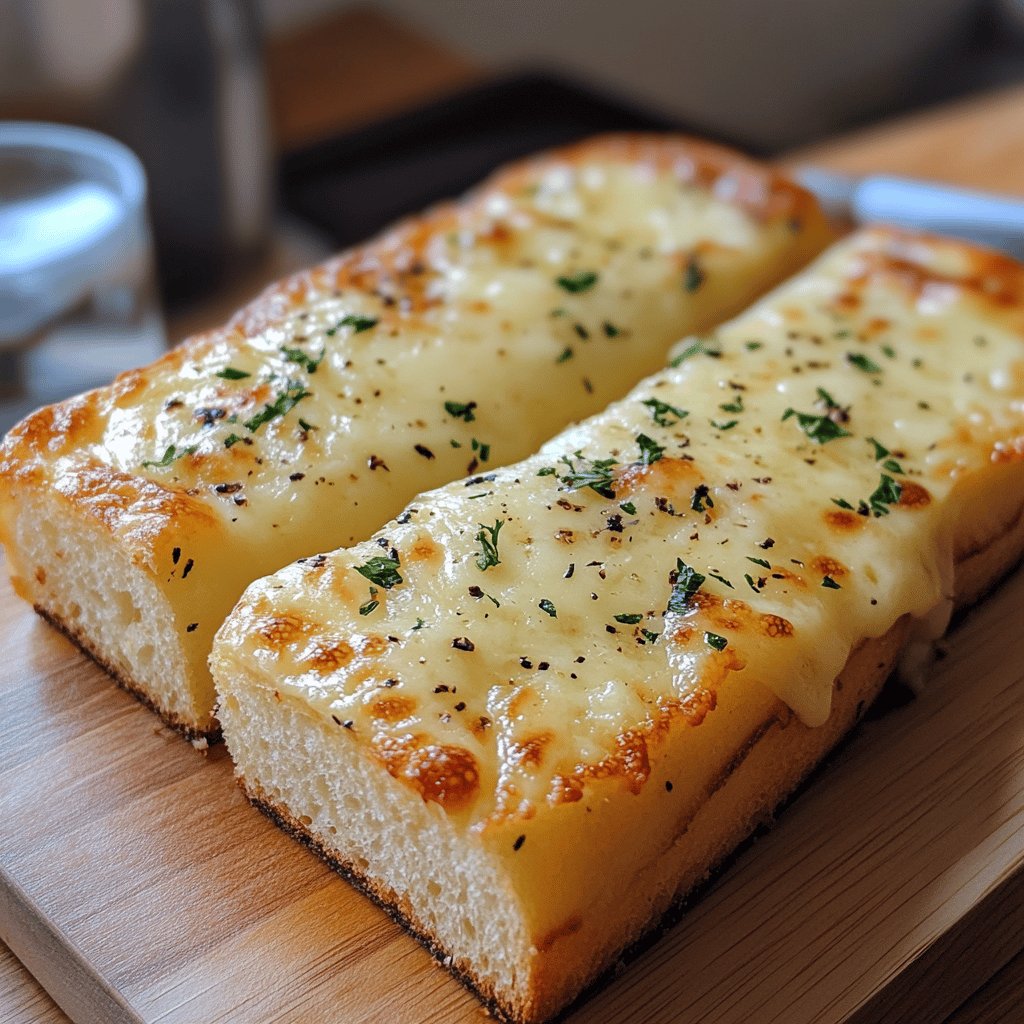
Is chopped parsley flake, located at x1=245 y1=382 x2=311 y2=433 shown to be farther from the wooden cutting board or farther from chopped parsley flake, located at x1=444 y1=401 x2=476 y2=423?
the wooden cutting board

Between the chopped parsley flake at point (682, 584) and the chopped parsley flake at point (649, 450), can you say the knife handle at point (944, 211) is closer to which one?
the chopped parsley flake at point (649, 450)

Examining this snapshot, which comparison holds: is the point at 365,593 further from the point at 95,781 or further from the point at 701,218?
the point at 701,218

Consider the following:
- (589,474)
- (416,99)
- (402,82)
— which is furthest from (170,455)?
(402,82)

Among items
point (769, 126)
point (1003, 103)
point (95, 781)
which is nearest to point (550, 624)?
point (95, 781)

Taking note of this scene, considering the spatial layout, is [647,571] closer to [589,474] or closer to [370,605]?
[589,474]

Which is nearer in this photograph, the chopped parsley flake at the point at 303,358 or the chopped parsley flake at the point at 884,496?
the chopped parsley flake at the point at 884,496

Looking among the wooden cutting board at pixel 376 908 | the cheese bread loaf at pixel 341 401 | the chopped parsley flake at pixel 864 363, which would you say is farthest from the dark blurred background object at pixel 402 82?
the chopped parsley flake at pixel 864 363
